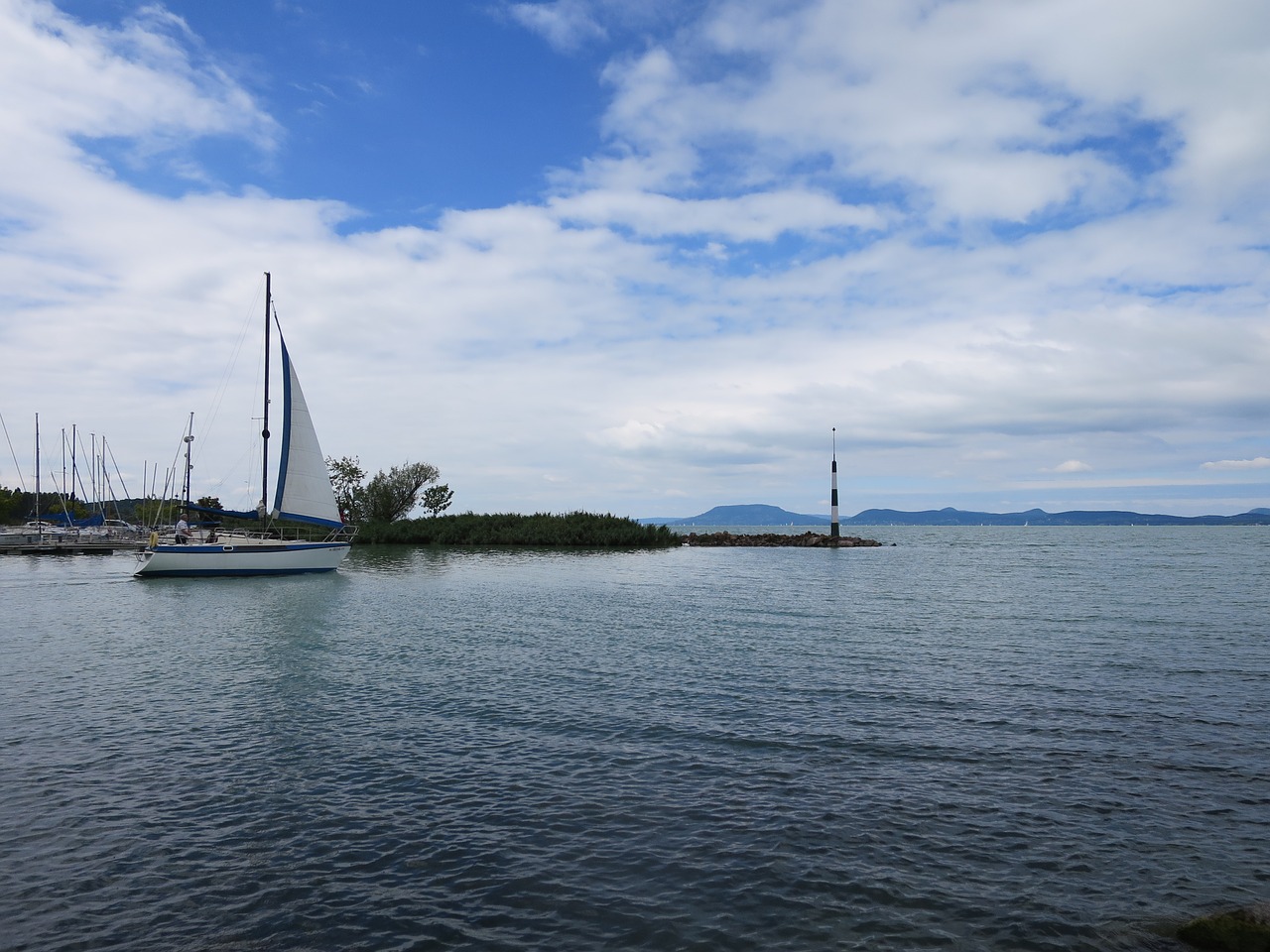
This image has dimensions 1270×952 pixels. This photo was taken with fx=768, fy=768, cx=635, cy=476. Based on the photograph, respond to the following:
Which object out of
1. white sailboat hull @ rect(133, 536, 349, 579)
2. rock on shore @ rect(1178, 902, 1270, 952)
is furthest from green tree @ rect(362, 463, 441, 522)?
rock on shore @ rect(1178, 902, 1270, 952)

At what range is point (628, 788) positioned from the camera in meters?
11.4

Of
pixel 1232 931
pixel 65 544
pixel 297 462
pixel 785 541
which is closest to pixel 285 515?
pixel 297 462

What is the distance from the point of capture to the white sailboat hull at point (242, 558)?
46.2 meters

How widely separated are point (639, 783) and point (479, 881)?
353cm

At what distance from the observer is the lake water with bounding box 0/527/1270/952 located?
26.0ft

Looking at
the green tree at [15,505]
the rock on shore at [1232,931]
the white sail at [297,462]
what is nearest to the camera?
the rock on shore at [1232,931]

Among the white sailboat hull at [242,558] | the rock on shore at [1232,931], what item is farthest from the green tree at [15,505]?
the rock on shore at [1232,931]

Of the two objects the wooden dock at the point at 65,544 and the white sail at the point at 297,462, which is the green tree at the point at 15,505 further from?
the white sail at the point at 297,462

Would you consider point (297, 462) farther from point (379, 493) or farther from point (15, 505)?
point (15, 505)

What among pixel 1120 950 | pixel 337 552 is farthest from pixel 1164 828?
pixel 337 552

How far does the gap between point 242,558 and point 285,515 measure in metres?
3.65

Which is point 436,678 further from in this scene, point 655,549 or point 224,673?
point 655,549

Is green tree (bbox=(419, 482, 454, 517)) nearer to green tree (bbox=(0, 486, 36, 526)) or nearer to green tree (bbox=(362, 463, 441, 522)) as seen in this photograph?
green tree (bbox=(362, 463, 441, 522))

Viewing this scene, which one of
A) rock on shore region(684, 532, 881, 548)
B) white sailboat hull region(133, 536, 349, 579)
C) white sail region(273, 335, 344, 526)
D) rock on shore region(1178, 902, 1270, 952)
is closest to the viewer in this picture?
rock on shore region(1178, 902, 1270, 952)
